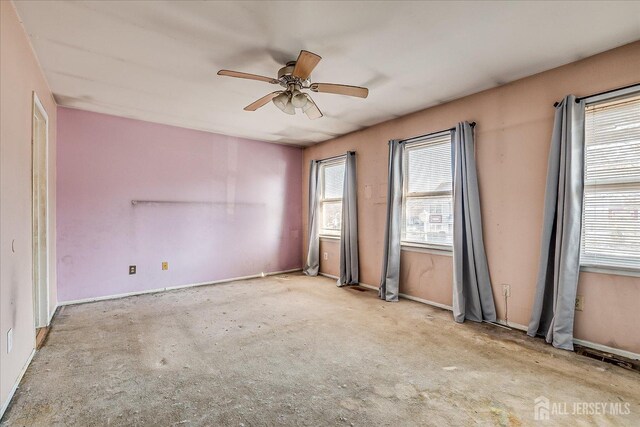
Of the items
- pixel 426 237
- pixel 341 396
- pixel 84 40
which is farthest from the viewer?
pixel 426 237

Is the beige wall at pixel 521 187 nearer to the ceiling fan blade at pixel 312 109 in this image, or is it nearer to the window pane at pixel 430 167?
the window pane at pixel 430 167

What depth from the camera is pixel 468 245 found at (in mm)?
3236

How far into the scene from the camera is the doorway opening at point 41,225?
2.97 m

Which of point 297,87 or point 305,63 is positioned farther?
point 297,87

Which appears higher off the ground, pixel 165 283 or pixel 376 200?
pixel 376 200

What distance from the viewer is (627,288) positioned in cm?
236

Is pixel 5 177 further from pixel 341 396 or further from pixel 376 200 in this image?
pixel 376 200

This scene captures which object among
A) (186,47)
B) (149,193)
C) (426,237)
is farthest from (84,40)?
(426,237)

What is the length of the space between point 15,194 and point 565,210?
4.17m

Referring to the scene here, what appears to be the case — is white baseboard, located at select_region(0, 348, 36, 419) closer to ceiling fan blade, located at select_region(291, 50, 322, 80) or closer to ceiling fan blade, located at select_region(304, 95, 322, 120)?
ceiling fan blade, located at select_region(291, 50, 322, 80)

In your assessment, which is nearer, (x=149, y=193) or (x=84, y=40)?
(x=84, y=40)

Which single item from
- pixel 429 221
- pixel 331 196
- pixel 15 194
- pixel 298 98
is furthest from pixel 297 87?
pixel 331 196

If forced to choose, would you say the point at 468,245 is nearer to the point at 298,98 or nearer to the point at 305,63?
the point at 298,98

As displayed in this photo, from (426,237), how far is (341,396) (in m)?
2.45
